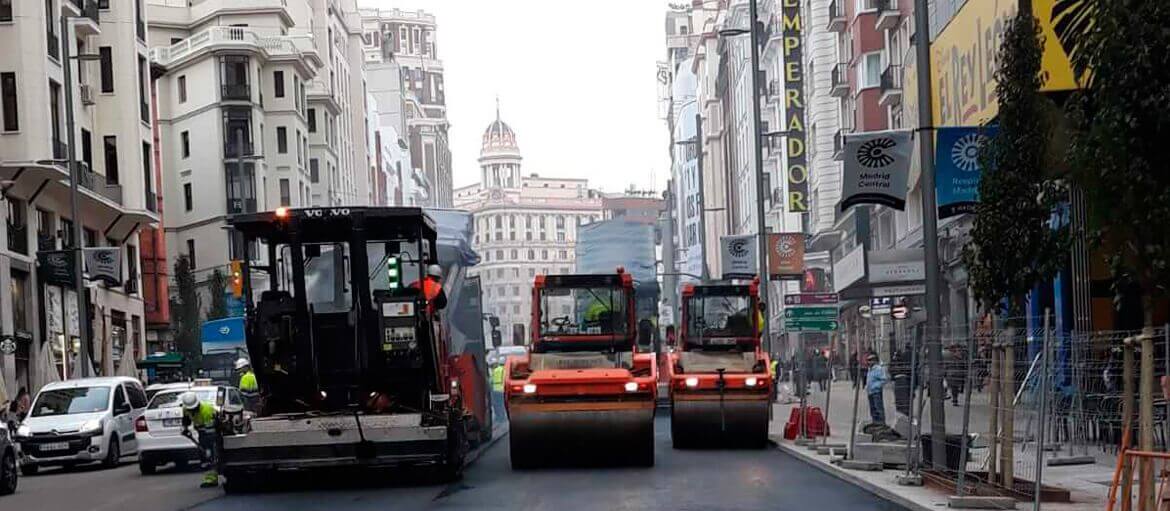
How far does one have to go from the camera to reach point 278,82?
283 ft

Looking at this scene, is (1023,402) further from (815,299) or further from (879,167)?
(815,299)

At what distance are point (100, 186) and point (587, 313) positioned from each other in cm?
3062

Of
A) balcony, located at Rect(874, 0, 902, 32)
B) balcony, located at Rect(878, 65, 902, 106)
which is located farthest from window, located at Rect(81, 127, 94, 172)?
balcony, located at Rect(874, 0, 902, 32)

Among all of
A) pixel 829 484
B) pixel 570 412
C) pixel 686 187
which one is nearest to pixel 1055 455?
pixel 829 484

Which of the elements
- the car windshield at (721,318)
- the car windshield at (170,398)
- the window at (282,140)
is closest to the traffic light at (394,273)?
the car windshield at (170,398)

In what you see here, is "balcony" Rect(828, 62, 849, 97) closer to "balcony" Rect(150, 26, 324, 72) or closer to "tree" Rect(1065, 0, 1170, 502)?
"balcony" Rect(150, 26, 324, 72)

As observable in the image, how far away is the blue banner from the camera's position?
75.6 ft

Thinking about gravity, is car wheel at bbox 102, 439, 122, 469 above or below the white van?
below

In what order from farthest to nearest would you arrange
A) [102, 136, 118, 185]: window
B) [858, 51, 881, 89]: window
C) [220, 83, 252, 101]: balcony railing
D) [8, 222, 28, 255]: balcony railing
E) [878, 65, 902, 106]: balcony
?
1. [220, 83, 252, 101]: balcony railing
2. [102, 136, 118, 185]: window
3. [858, 51, 881, 89]: window
4. [878, 65, 902, 106]: balcony
5. [8, 222, 28, 255]: balcony railing

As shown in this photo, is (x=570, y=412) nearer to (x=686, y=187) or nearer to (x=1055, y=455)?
(x=1055, y=455)

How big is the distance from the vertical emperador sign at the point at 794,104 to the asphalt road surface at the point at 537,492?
43587 mm

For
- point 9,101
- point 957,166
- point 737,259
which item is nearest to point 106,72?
point 9,101

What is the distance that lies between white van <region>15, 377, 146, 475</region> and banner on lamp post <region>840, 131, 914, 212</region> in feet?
50.9

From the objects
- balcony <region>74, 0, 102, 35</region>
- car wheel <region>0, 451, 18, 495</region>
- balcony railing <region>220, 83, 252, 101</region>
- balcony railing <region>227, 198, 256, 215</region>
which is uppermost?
balcony railing <region>220, 83, 252, 101</region>
